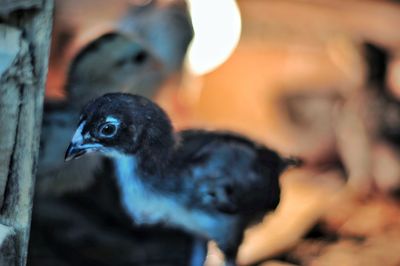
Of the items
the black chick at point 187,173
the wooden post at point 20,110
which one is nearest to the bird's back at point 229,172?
the black chick at point 187,173

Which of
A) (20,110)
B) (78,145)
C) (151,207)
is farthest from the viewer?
(151,207)

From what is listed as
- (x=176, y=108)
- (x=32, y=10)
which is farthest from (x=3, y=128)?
(x=176, y=108)

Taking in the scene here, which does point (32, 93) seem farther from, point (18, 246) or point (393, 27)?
point (393, 27)

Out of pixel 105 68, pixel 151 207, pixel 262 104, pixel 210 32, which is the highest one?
pixel 262 104

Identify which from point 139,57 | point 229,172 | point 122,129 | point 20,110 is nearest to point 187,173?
point 229,172

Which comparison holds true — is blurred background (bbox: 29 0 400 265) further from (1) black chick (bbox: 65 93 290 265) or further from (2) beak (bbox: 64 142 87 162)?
(2) beak (bbox: 64 142 87 162)

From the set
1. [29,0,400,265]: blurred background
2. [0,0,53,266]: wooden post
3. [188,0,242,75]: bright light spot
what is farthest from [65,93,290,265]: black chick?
[188,0,242,75]: bright light spot

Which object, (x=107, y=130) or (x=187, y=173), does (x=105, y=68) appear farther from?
(x=107, y=130)
